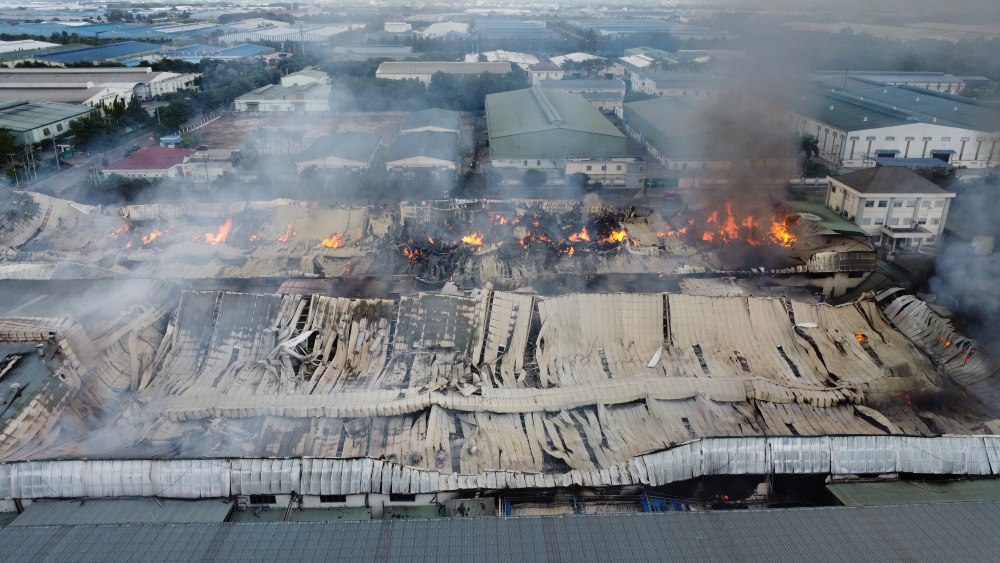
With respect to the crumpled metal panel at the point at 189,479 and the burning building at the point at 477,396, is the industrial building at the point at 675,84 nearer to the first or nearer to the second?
the burning building at the point at 477,396

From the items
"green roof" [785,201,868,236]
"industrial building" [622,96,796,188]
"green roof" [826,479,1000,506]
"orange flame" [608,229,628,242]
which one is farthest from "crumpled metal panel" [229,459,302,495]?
"industrial building" [622,96,796,188]

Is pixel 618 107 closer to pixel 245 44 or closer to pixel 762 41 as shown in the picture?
pixel 762 41

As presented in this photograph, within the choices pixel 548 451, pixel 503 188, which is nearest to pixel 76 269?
pixel 548 451

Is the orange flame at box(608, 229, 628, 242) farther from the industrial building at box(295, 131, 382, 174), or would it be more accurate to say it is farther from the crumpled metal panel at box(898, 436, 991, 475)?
the industrial building at box(295, 131, 382, 174)

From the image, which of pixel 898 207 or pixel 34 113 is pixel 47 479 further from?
pixel 34 113

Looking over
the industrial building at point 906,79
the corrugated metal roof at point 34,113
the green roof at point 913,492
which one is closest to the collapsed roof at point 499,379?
the green roof at point 913,492
